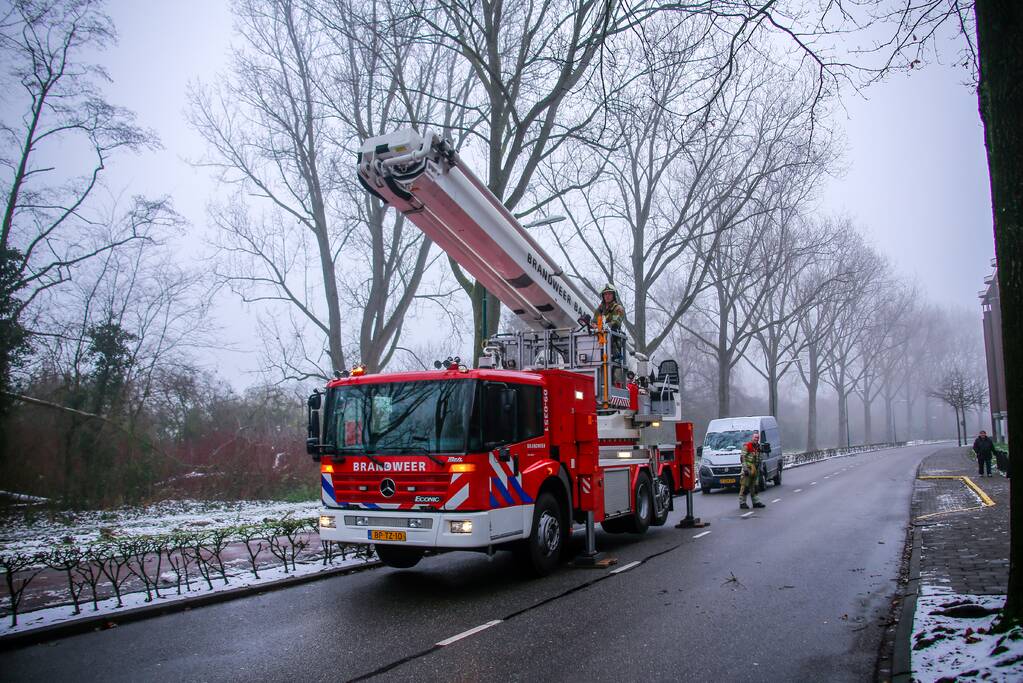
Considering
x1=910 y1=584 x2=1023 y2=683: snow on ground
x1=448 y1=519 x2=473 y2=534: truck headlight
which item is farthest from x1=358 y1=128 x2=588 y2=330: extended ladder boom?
x1=910 y1=584 x2=1023 y2=683: snow on ground

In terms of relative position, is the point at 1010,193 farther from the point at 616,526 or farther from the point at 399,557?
the point at 616,526

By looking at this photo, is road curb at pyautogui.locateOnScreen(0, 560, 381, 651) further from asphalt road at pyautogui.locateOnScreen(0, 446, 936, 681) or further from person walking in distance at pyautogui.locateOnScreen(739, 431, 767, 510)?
person walking in distance at pyautogui.locateOnScreen(739, 431, 767, 510)

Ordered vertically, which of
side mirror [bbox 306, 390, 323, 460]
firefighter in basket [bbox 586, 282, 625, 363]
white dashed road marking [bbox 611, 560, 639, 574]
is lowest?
white dashed road marking [bbox 611, 560, 639, 574]

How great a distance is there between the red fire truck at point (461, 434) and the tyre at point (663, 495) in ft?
7.17

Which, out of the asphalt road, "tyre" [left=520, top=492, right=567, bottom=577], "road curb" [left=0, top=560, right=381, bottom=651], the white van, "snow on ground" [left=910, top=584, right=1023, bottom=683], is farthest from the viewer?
the white van

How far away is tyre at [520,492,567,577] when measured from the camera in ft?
31.3

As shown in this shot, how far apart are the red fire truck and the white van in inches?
511

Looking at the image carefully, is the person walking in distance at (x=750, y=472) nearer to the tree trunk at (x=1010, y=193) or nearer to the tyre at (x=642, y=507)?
the tyre at (x=642, y=507)

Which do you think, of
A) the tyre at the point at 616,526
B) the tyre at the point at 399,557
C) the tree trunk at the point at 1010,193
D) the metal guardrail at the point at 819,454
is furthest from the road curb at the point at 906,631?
the metal guardrail at the point at 819,454

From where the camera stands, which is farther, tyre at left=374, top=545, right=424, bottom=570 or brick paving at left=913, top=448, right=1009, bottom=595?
tyre at left=374, top=545, right=424, bottom=570

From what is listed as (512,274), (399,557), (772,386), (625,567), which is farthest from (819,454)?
(399,557)

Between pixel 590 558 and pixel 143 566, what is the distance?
583 cm

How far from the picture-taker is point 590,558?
10656mm

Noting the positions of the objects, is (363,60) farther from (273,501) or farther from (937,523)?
(937,523)
